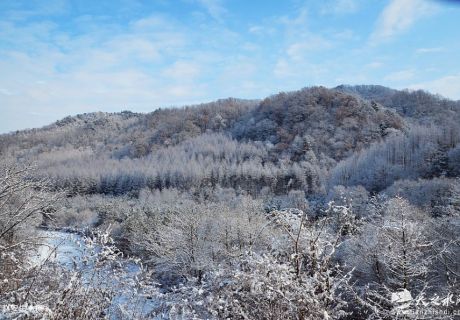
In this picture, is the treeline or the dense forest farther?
the treeline

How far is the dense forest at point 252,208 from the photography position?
3.61 m

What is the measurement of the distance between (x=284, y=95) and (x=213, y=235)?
321 feet

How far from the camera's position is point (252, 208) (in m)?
29.5

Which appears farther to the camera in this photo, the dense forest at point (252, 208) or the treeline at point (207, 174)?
the treeline at point (207, 174)

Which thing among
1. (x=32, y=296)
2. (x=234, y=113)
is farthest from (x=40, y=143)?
(x=32, y=296)

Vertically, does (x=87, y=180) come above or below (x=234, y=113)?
below

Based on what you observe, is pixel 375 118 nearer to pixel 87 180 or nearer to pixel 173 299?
pixel 87 180

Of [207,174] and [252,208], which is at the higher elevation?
[252,208]

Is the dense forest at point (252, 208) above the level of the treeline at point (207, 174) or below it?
above

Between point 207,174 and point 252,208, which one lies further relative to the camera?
point 207,174

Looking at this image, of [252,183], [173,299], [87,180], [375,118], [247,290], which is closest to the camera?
[247,290]

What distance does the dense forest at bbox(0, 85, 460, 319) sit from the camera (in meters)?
3.61

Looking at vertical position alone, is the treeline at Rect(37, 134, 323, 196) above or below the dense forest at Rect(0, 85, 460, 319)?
below

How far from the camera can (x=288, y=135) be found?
92.6 metres
